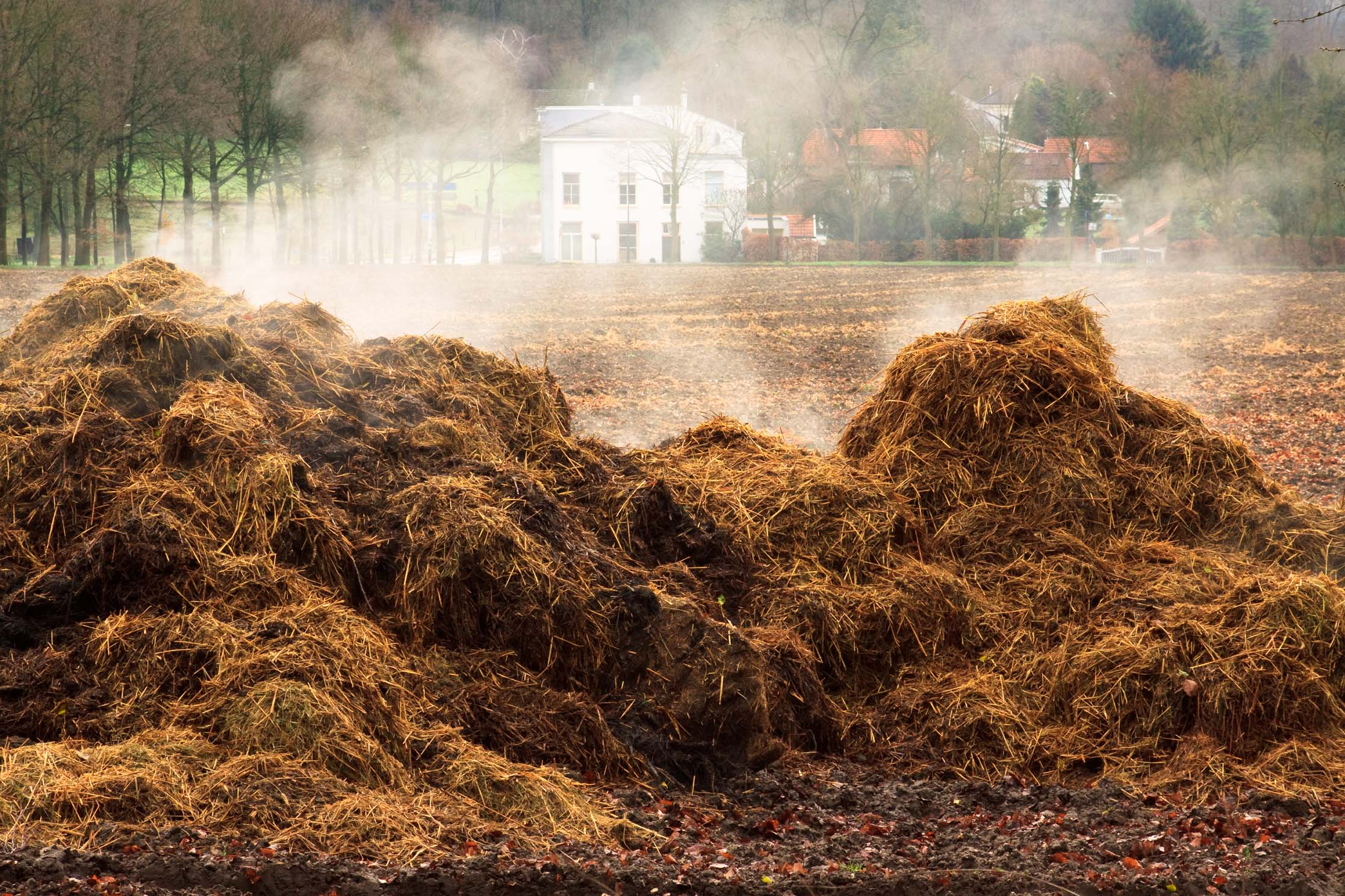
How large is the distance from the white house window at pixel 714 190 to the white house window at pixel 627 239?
493cm

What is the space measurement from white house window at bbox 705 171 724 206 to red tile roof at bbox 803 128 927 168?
5.31m

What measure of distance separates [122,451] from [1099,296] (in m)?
28.2

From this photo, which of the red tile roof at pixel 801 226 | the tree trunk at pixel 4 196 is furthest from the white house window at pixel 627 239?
the tree trunk at pixel 4 196

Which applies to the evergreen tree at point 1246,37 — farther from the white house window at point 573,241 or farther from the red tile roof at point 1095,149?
the white house window at point 573,241

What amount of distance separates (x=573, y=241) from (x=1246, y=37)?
29132 millimetres

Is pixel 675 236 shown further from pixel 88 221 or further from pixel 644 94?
pixel 88 221

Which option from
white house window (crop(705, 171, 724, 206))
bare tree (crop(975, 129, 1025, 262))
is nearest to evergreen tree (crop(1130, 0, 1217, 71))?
bare tree (crop(975, 129, 1025, 262))

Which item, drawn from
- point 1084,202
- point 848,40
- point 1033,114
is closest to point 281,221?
point 1033,114

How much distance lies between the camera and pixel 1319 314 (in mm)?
26562

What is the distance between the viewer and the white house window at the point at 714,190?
175 ft

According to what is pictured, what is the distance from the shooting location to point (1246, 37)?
131 feet

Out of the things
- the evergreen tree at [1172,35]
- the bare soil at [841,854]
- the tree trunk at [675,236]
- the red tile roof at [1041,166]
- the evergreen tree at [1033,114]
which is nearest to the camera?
the bare soil at [841,854]

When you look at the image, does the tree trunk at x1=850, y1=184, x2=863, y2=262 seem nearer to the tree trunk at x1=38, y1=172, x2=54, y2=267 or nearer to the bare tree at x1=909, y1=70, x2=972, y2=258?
the bare tree at x1=909, y1=70, x2=972, y2=258

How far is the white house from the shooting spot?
49062mm
